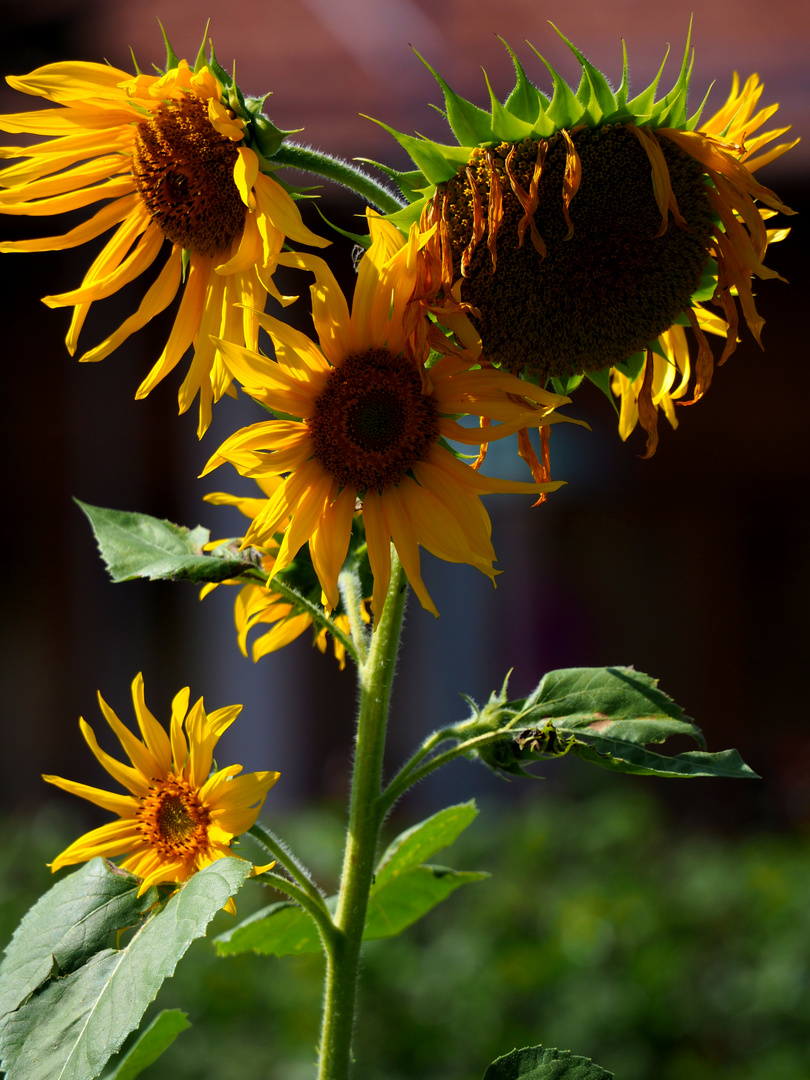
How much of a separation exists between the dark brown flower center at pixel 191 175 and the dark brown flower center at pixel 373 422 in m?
0.19

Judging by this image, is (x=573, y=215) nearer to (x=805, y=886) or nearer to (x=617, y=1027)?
(x=617, y=1027)

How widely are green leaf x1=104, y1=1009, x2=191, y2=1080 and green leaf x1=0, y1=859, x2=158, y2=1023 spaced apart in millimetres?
190

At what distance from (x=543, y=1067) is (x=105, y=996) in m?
0.39

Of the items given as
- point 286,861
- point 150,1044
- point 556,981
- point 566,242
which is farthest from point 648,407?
point 556,981

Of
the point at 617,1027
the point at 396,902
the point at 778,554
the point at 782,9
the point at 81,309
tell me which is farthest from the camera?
the point at 778,554

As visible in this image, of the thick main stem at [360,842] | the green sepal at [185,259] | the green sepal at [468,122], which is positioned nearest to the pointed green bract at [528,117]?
the green sepal at [468,122]

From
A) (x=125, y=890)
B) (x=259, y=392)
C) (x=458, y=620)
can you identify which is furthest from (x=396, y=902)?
(x=458, y=620)

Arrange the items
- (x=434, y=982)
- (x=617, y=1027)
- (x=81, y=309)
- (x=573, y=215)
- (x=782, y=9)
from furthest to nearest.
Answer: (x=782, y=9) < (x=434, y=982) < (x=617, y=1027) < (x=81, y=309) < (x=573, y=215)

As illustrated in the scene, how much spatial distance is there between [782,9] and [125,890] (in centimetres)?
443

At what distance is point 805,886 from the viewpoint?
3.12 metres

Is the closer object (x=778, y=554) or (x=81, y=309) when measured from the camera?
(x=81, y=309)

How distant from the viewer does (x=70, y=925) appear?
0.88m

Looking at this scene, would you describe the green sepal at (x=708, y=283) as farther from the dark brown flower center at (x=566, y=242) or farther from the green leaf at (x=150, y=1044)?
the green leaf at (x=150, y=1044)

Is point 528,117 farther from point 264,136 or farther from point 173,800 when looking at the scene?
point 173,800
